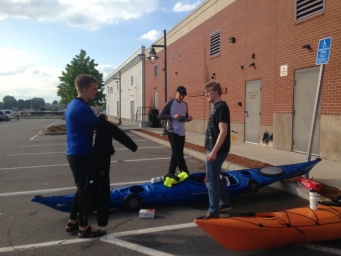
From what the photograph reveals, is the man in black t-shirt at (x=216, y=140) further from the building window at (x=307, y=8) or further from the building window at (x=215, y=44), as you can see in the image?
the building window at (x=215, y=44)

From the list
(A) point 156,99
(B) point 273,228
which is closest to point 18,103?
(A) point 156,99

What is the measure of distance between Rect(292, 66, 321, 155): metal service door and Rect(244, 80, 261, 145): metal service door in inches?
88.9

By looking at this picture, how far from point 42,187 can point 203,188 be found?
3607 mm

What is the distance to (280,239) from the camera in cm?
349

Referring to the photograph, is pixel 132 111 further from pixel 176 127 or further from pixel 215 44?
pixel 176 127

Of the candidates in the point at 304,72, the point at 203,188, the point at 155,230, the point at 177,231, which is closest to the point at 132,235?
the point at 155,230

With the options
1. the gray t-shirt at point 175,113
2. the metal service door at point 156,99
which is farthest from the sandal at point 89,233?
the metal service door at point 156,99

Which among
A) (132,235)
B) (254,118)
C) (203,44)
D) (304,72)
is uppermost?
(203,44)

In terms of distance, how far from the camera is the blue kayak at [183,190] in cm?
499

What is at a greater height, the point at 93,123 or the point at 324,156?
the point at 93,123

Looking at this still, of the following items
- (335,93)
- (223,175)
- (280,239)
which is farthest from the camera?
(335,93)

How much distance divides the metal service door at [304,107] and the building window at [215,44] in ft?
21.1

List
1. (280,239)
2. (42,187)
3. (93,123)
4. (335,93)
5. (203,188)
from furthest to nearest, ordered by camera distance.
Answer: (335,93) → (42,187) → (203,188) → (93,123) → (280,239)

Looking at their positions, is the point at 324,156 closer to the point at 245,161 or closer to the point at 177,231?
the point at 245,161
